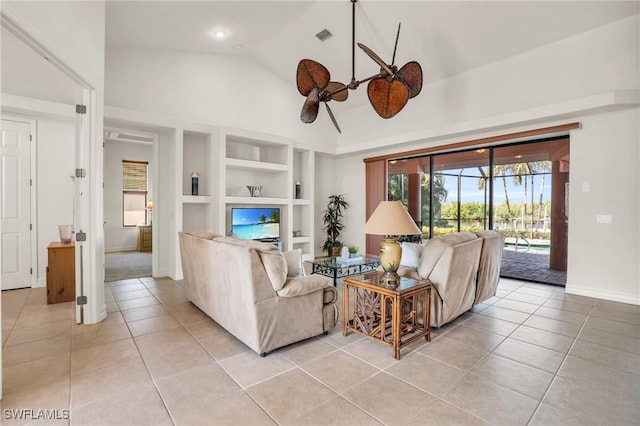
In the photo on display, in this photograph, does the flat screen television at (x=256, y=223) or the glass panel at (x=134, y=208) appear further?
the glass panel at (x=134, y=208)

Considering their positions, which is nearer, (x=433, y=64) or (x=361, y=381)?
(x=361, y=381)

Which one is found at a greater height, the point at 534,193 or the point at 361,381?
the point at 534,193

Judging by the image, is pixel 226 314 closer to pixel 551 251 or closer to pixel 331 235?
pixel 331 235

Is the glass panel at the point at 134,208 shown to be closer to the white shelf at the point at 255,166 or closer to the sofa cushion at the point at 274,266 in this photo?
the white shelf at the point at 255,166

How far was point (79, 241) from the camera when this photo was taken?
3277 mm

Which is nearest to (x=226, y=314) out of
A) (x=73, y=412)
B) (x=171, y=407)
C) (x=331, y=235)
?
(x=171, y=407)

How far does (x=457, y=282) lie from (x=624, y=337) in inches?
63.2

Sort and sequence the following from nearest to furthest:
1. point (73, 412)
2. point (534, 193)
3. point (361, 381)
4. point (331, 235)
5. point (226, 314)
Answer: point (73, 412) < point (361, 381) < point (226, 314) < point (534, 193) < point (331, 235)

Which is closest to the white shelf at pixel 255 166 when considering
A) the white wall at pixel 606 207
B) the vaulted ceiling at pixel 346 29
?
the vaulted ceiling at pixel 346 29

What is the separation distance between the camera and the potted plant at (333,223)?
7539 millimetres

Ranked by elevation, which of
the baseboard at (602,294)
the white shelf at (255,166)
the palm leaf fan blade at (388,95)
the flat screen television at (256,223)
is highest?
the palm leaf fan blade at (388,95)

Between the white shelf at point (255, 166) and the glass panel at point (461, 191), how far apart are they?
10.6 feet

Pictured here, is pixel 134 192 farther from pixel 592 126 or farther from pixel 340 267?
pixel 592 126

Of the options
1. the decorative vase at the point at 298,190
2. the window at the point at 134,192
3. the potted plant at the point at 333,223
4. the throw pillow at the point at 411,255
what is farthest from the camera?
the window at the point at 134,192
